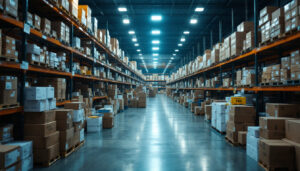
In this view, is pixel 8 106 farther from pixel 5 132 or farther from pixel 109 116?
pixel 109 116

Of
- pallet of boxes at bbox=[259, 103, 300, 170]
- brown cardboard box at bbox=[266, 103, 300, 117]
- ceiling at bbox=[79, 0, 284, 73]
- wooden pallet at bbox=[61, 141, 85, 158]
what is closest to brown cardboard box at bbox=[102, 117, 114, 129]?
wooden pallet at bbox=[61, 141, 85, 158]

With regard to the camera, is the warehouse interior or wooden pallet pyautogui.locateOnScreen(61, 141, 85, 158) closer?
the warehouse interior

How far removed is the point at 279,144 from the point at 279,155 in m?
0.18

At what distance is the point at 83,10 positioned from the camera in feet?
21.1

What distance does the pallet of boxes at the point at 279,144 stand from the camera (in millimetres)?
3055

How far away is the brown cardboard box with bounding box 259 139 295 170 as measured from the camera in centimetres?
306

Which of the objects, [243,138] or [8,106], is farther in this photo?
[243,138]

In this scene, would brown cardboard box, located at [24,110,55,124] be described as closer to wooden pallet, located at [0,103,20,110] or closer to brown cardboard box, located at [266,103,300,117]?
wooden pallet, located at [0,103,20,110]

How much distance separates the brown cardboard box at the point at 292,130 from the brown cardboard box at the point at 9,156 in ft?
15.0

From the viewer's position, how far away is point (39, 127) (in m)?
3.41

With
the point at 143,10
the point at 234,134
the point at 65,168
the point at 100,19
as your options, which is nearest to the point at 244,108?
the point at 234,134

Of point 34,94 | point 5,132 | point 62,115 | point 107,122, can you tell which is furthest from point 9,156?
point 107,122

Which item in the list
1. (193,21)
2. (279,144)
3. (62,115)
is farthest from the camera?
(193,21)

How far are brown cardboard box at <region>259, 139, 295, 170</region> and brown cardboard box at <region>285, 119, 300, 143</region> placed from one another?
16 centimetres
